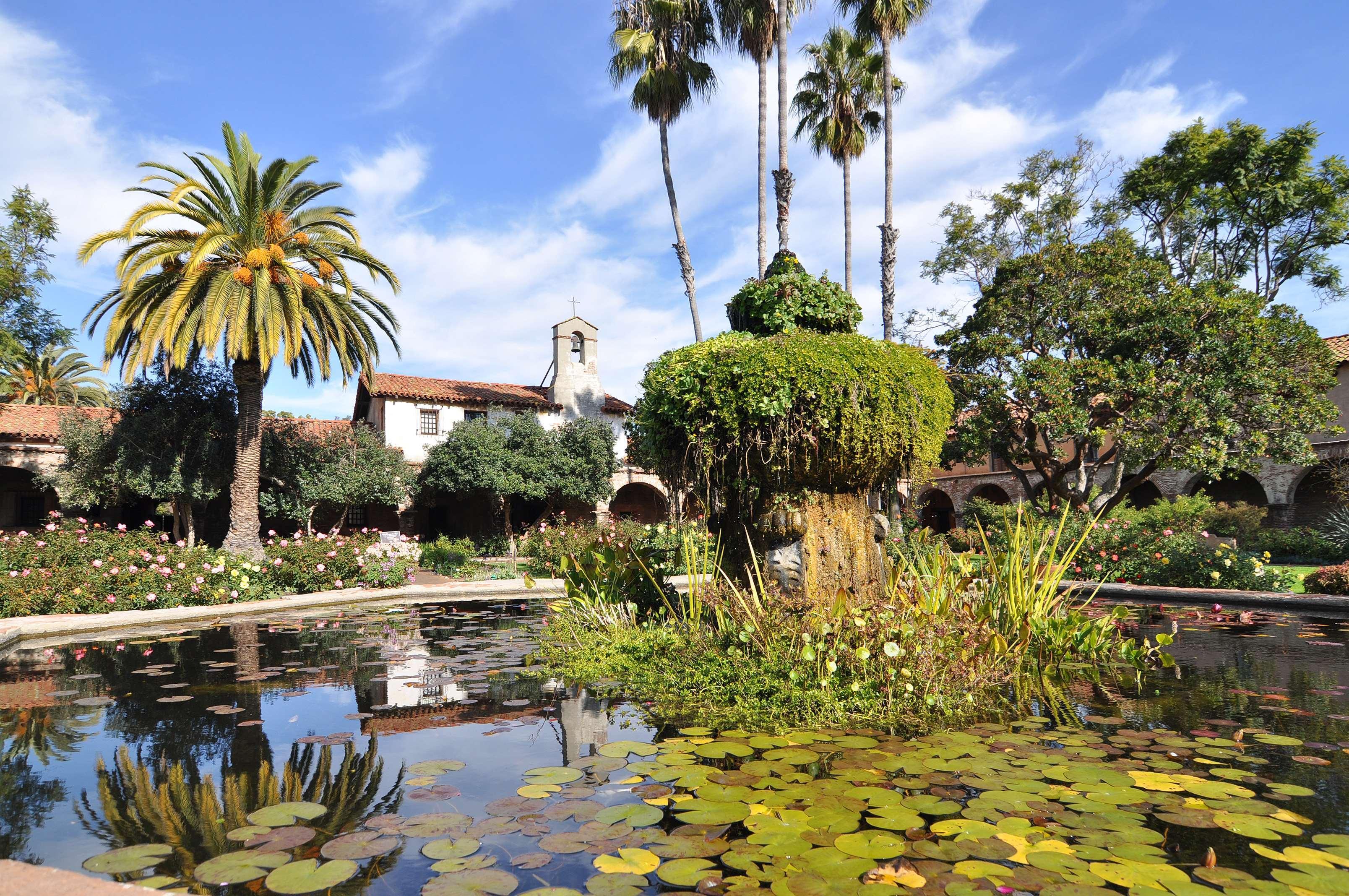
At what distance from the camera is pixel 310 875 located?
217 centimetres

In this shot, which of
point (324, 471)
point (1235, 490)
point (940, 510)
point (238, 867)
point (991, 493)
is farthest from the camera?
point (940, 510)

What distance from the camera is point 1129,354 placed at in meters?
15.3

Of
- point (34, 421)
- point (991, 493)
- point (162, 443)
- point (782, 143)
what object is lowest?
point (991, 493)

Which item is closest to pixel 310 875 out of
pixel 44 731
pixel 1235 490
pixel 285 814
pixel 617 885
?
pixel 285 814

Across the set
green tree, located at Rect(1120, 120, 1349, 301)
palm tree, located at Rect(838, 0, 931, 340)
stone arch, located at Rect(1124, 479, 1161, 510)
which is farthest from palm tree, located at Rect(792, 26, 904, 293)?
A: stone arch, located at Rect(1124, 479, 1161, 510)

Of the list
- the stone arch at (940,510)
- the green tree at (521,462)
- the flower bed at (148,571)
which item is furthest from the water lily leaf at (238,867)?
the stone arch at (940,510)

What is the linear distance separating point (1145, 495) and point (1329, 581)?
69.9 feet

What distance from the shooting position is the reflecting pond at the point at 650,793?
7.13ft

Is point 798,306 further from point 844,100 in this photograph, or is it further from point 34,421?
point 34,421

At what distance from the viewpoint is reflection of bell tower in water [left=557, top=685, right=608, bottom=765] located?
3.56m

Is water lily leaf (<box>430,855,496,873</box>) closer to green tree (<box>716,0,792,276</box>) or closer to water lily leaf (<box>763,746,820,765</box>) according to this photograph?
water lily leaf (<box>763,746,820,765</box>)

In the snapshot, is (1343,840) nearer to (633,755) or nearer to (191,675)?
(633,755)

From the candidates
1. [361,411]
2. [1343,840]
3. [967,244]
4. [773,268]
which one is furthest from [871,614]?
[361,411]

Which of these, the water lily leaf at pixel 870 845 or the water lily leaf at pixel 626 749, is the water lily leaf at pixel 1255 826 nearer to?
the water lily leaf at pixel 870 845
